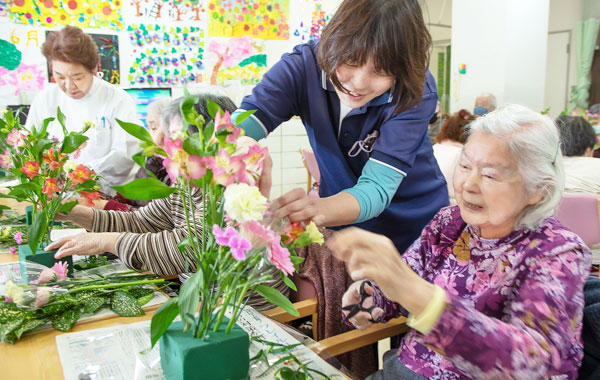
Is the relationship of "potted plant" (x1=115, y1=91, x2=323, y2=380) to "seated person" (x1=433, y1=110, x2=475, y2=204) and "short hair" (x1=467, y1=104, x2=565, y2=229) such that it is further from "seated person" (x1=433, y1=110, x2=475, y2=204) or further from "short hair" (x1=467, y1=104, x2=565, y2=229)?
"seated person" (x1=433, y1=110, x2=475, y2=204)

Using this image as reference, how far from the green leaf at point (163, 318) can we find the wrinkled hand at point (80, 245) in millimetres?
677

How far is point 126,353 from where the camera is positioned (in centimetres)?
103

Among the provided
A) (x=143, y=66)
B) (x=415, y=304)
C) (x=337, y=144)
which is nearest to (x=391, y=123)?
(x=337, y=144)

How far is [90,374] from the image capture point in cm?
94

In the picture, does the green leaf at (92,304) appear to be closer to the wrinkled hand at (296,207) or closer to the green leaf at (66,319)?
the green leaf at (66,319)

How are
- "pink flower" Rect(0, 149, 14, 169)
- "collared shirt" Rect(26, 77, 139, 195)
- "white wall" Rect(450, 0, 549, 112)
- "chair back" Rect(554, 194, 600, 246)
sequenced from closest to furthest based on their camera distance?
1. "pink flower" Rect(0, 149, 14, 169)
2. "chair back" Rect(554, 194, 600, 246)
3. "collared shirt" Rect(26, 77, 139, 195)
4. "white wall" Rect(450, 0, 549, 112)

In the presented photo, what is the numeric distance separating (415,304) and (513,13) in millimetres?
5734

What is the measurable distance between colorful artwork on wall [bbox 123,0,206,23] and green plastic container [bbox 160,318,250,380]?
4.40 m

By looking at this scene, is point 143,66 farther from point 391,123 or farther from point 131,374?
point 131,374

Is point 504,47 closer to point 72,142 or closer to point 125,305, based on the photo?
point 72,142

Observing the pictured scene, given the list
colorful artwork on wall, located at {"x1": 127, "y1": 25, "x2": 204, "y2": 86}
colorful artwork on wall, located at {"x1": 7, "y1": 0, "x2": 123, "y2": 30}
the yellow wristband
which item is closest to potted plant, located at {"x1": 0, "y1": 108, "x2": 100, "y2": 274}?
the yellow wristband

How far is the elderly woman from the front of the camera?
0.84m

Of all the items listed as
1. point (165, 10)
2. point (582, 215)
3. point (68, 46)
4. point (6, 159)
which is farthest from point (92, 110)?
point (582, 215)

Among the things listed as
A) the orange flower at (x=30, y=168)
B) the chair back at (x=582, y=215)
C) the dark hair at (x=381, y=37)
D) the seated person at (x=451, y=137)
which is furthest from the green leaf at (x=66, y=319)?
the seated person at (x=451, y=137)
